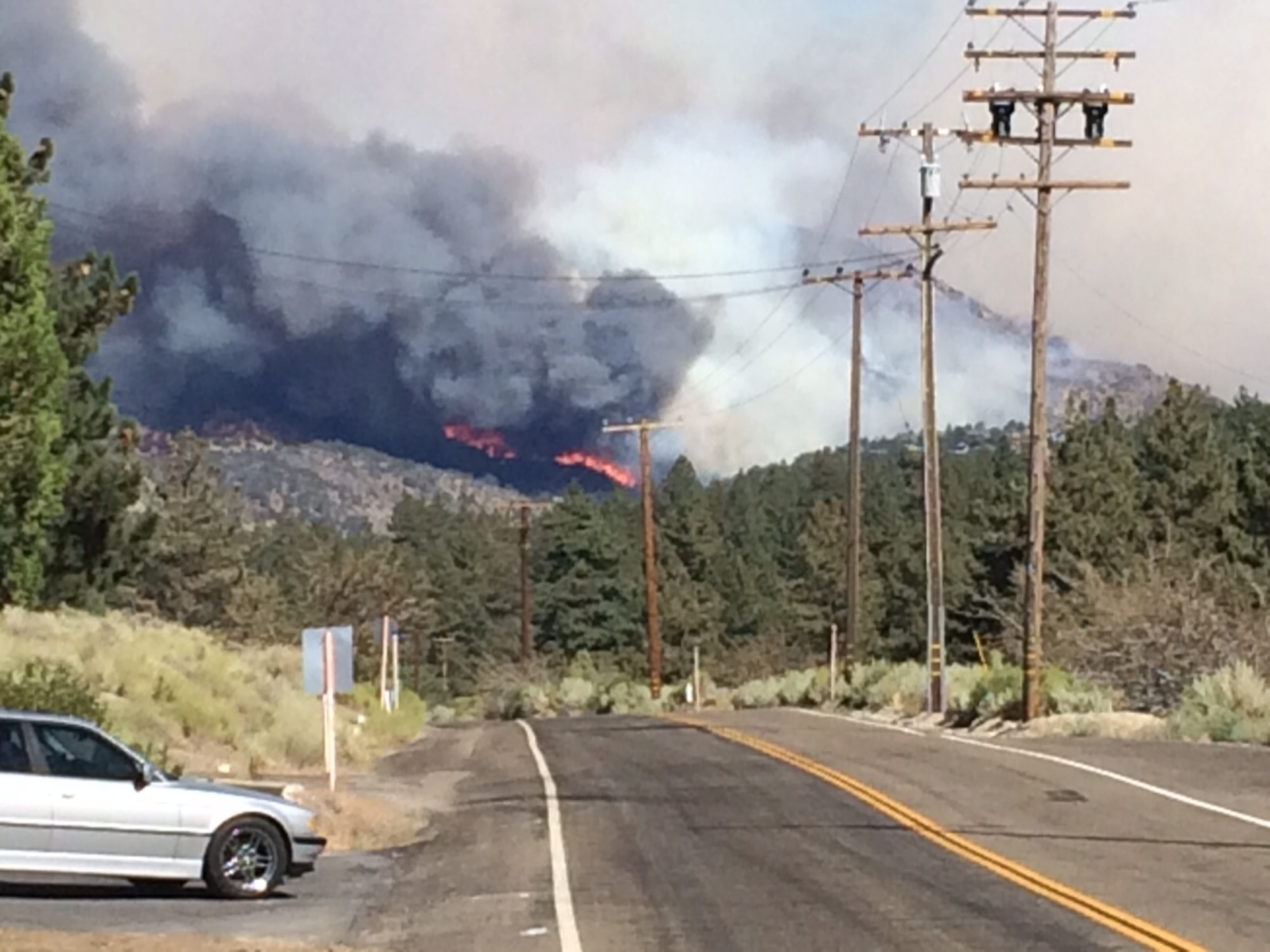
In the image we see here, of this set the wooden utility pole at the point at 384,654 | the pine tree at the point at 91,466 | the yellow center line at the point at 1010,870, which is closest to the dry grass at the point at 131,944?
the yellow center line at the point at 1010,870

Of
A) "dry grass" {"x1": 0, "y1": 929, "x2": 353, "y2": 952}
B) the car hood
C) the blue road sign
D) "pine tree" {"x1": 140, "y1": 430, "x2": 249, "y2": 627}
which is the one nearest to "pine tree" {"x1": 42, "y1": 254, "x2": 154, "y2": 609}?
the blue road sign

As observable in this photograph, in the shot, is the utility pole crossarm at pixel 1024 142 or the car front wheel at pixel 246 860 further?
the utility pole crossarm at pixel 1024 142

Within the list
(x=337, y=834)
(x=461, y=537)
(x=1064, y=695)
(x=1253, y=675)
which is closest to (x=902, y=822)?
(x=337, y=834)

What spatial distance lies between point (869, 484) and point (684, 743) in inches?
4850

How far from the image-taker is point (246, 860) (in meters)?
15.8

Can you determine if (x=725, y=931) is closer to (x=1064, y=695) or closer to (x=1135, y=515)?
(x=1064, y=695)

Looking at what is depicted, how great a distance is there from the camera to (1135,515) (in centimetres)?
8019

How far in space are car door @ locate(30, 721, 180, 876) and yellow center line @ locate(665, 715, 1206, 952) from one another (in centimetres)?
659

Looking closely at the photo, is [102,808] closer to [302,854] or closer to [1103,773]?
[302,854]

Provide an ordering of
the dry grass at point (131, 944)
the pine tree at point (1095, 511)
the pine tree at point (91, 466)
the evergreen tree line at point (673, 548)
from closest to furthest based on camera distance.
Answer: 1. the dry grass at point (131, 944)
2. the evergreen tree line at point (673, 548)
3. the pine tree at point (91, 466)
4. the pine tree at point (1095, 511)

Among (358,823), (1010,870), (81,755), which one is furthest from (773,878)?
(358,823)

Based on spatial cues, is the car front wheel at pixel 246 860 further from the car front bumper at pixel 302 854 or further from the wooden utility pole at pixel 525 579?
the wooden utility pole at pixel 525 579

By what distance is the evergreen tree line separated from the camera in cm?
3572

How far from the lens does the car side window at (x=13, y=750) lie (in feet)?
48.4
